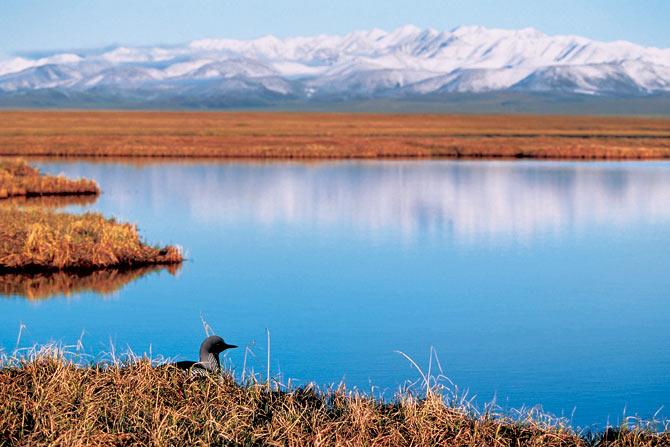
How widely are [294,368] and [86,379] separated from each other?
12.0 ft

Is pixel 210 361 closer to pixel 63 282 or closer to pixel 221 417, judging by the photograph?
pixel 221 417

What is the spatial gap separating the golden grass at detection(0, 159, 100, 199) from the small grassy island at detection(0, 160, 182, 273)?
31.6ft

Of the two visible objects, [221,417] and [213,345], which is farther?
[213,345]

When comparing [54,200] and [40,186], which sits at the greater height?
[40,186]

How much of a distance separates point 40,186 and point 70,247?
560 inches

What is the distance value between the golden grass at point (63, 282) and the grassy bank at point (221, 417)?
301 inches

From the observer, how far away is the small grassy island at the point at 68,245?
17516 millimetres

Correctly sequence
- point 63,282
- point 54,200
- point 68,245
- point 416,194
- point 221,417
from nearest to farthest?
point 221,417, point 63,282, point 68,245, point 54,200, point 416,194

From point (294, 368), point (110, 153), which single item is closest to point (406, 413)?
point (294, 368)

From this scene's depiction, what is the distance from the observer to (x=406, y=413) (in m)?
7.85

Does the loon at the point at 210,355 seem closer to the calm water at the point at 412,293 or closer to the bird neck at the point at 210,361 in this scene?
the bird neck at the point at 210,361

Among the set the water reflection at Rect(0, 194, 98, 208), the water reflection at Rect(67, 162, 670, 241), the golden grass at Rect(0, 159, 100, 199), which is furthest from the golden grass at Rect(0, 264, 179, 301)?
the golden grass at Rect(0, 159, 100, 199)

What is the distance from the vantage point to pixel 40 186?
3141 cm

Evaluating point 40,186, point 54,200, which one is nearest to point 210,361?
point 54,200
